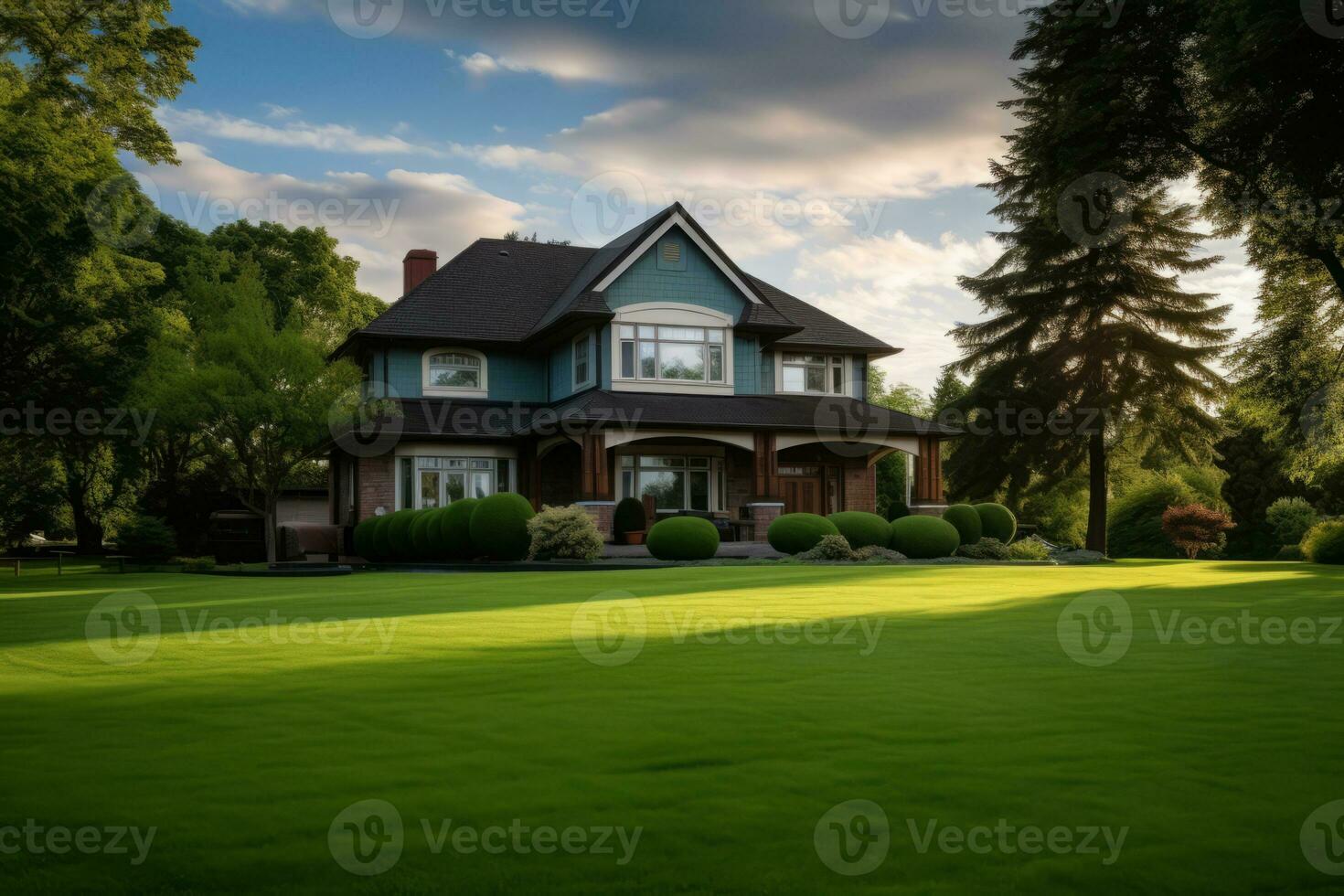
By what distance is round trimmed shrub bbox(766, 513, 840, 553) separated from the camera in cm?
2536

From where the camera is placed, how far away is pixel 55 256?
29859 mm

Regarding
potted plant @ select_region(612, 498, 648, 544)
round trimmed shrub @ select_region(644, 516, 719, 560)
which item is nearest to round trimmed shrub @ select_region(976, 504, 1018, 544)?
round trimmed shrub @ select_region(644, 516, 719, 560)

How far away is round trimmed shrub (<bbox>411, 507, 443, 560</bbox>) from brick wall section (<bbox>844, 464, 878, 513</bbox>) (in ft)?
50.4

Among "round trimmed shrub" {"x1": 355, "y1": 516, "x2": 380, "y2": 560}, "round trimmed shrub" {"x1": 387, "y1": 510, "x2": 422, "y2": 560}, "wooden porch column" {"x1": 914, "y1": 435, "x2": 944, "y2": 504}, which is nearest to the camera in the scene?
"round trimmed shrub" {"x1": 387, "y1": 510, "x2": 422, "y2": 560}

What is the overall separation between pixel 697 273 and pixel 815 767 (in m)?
29.2

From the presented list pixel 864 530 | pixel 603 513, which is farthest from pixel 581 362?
pixel 864 530

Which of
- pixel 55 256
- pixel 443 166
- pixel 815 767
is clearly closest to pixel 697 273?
pixel 443 166

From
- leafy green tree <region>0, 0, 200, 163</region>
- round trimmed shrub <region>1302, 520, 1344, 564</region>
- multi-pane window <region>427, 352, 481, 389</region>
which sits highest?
leafy green tree <region>0, 0, 200, 163</region>

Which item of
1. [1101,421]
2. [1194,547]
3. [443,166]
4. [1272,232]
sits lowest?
[1194,547]

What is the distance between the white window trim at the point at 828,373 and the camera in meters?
35.8

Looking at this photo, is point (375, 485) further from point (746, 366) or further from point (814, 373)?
point (814, 373)

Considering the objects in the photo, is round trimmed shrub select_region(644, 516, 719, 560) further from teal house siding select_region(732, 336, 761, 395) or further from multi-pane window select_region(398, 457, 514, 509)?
teal house siding select_region(732, 336, 761, 395)

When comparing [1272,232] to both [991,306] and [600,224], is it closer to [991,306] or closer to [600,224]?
[991,306]

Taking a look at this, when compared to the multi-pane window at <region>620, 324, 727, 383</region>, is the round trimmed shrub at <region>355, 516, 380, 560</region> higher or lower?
lower
